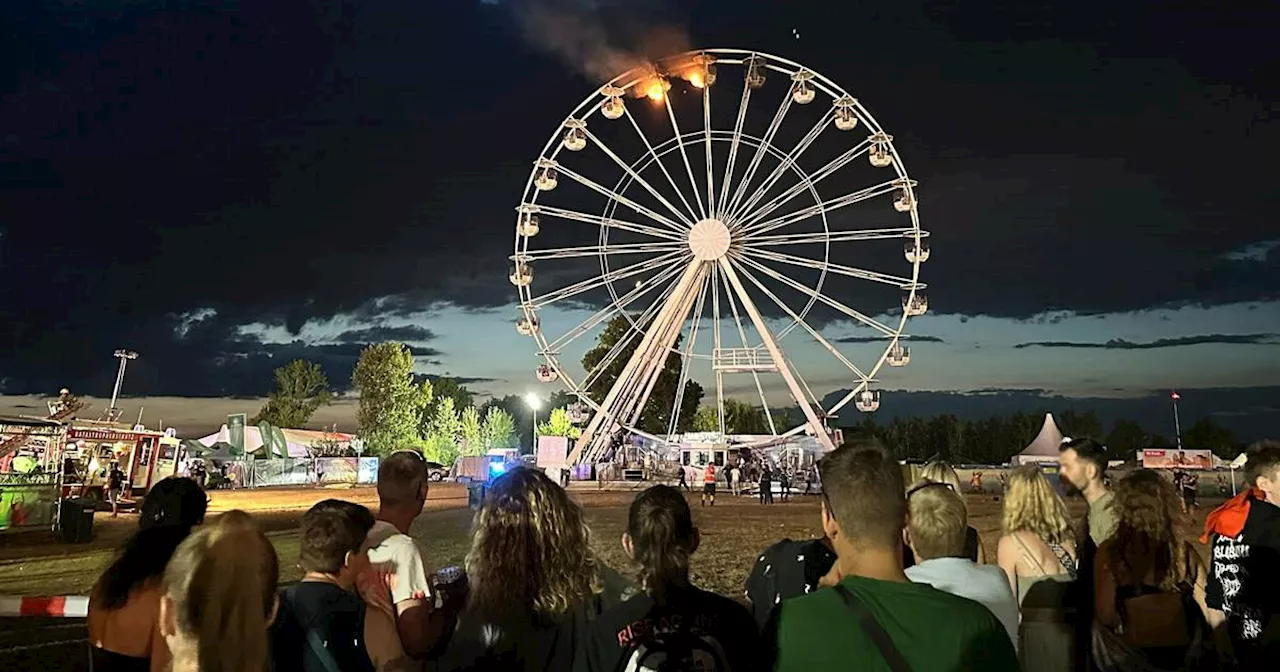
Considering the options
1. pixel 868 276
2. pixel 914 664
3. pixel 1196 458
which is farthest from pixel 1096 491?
pixel 1196 458

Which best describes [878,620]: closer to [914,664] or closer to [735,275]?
[914,664]

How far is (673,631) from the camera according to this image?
9.12ft

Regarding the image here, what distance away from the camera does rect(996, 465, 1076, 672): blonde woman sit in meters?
4.31

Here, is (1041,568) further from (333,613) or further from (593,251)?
(593,251)

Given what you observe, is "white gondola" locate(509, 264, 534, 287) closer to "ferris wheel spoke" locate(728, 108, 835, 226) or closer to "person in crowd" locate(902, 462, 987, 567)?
"ferris wheel spoke" locate(728, 108, 835, 226)

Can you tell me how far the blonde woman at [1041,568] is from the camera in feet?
14.1

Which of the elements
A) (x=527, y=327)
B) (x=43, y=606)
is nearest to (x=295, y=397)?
(x=527, y=327)

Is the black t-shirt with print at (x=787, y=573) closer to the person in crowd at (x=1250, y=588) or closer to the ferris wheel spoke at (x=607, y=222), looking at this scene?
the person in crowd at (x=1250, y=588)

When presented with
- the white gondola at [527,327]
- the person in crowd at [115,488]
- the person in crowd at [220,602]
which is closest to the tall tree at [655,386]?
the white gondola at [527,327]

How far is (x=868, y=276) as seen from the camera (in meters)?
30.2

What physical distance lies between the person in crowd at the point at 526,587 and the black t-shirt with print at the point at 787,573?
3.69 ft

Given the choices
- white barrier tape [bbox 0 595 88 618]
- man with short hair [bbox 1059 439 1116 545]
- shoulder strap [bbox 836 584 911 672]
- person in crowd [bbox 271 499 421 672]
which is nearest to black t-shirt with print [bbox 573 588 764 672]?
shoulder strap [bbox 836 584 911 672]

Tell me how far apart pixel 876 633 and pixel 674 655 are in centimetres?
92

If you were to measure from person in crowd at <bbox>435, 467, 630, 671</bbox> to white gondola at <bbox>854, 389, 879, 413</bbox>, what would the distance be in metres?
28.2
